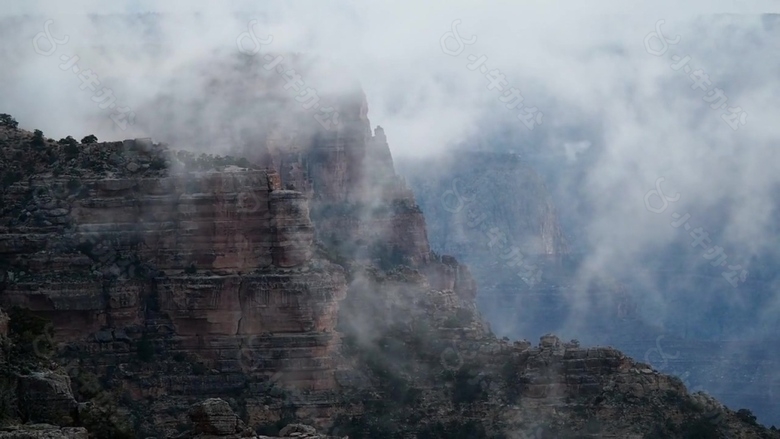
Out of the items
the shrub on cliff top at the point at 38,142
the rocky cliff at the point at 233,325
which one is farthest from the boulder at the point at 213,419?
the shrub on cliff top at the point at 38,142

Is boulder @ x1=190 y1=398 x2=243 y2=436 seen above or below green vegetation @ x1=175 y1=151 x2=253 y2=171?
below

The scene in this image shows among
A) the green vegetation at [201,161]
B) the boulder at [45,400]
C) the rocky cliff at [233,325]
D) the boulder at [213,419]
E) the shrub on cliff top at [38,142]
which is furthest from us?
the shrub on cliff top at [38,142]

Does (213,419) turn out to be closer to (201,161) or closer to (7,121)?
(201,161)

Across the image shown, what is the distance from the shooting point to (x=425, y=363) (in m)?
91.3

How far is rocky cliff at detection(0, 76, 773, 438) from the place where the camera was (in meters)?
85.6

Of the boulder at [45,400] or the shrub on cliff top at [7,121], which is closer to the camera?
the boulder at [45,400]

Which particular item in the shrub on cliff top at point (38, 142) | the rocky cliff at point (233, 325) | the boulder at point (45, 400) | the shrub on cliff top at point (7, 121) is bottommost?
the boulder at point (45, 400)

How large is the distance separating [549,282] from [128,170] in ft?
192

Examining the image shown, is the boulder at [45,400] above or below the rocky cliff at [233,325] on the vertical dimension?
below

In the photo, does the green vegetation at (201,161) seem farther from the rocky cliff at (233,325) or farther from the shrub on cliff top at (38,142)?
the shrub on cliff top at (38,142)

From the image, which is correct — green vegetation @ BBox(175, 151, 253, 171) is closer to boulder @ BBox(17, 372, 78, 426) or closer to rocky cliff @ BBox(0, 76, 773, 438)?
rocky cliff @ BBox(0, 76, 773, 438)

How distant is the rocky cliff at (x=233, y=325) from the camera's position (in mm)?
85625

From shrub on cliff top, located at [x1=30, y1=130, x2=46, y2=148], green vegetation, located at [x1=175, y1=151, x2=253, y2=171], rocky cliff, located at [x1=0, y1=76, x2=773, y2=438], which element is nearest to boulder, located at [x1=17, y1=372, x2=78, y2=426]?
rocky cliff, located at [x1=0, y1=76, x2=773, y2=438]

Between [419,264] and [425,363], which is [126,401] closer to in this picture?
[425,363]
